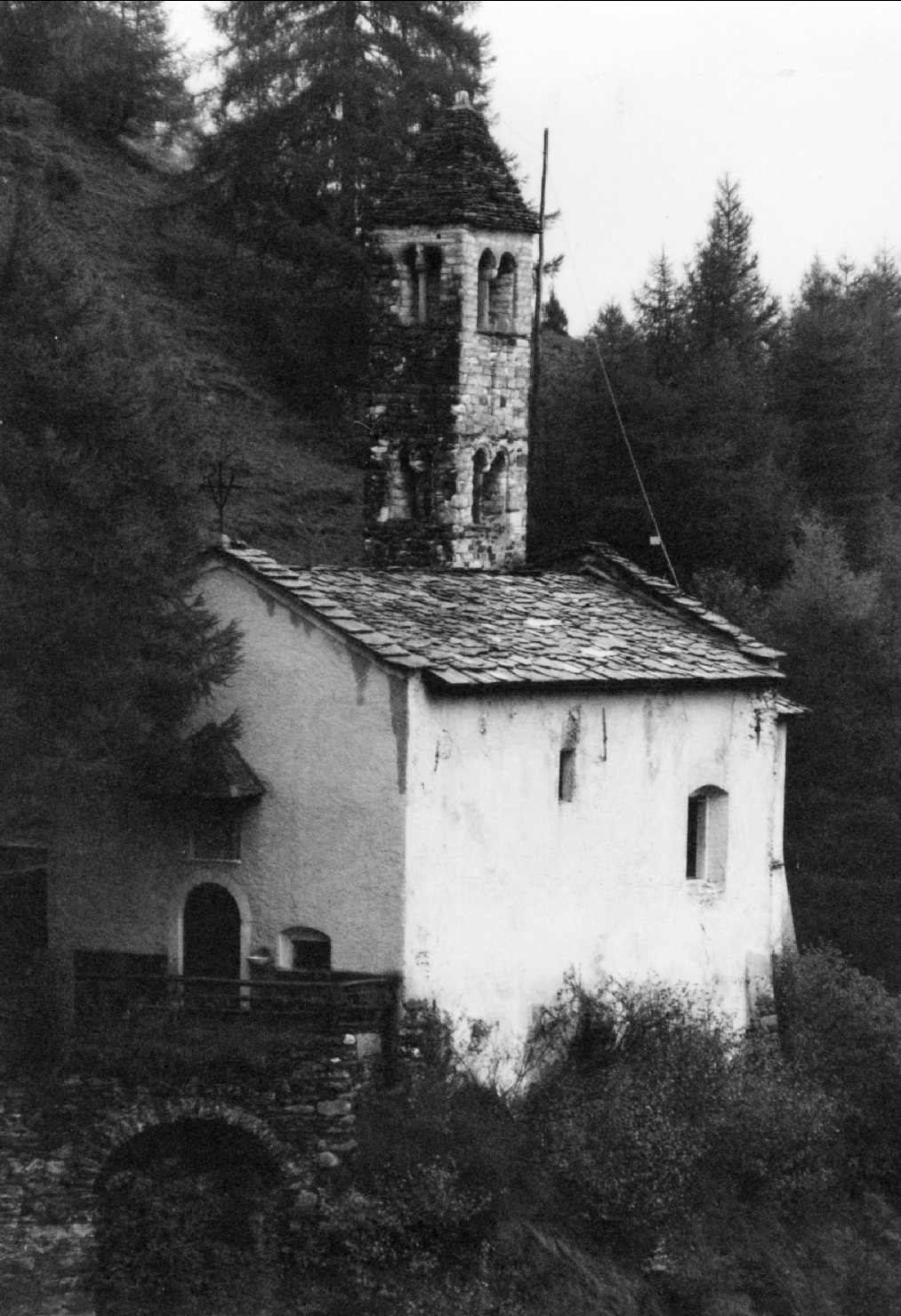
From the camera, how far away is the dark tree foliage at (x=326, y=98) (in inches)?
1855

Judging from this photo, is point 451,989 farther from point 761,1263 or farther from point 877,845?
point 877,845

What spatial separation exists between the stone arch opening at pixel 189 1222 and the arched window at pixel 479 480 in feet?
37.0

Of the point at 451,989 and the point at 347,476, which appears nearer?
the point at 451,989

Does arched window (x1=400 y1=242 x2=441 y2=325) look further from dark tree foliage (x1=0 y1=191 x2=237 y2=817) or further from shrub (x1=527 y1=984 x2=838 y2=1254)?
shrub (x1=527 y1=984 x2=838 y2=1254)

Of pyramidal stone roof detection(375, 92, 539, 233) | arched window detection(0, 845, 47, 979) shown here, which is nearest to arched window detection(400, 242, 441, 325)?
pyramidal stone roof detection(375, 92, 539, 233)

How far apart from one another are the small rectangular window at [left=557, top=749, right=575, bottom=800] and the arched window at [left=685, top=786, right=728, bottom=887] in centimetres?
291

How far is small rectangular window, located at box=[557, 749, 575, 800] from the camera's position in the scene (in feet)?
79.7

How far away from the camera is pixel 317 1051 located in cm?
2091

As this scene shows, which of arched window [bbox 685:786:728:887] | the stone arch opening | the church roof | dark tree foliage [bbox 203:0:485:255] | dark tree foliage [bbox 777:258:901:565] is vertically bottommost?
the stone arch opening

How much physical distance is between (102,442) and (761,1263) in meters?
12.2

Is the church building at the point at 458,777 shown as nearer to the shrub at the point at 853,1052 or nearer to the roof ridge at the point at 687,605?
the roof ridge at the point at 687,605

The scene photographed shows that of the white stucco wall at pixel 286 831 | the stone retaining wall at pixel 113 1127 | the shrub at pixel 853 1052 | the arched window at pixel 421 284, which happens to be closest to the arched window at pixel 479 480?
the arched window at pixel 421 284

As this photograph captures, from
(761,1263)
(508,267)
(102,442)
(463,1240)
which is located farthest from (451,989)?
(508,267)

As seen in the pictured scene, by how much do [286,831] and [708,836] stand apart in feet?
21.5
